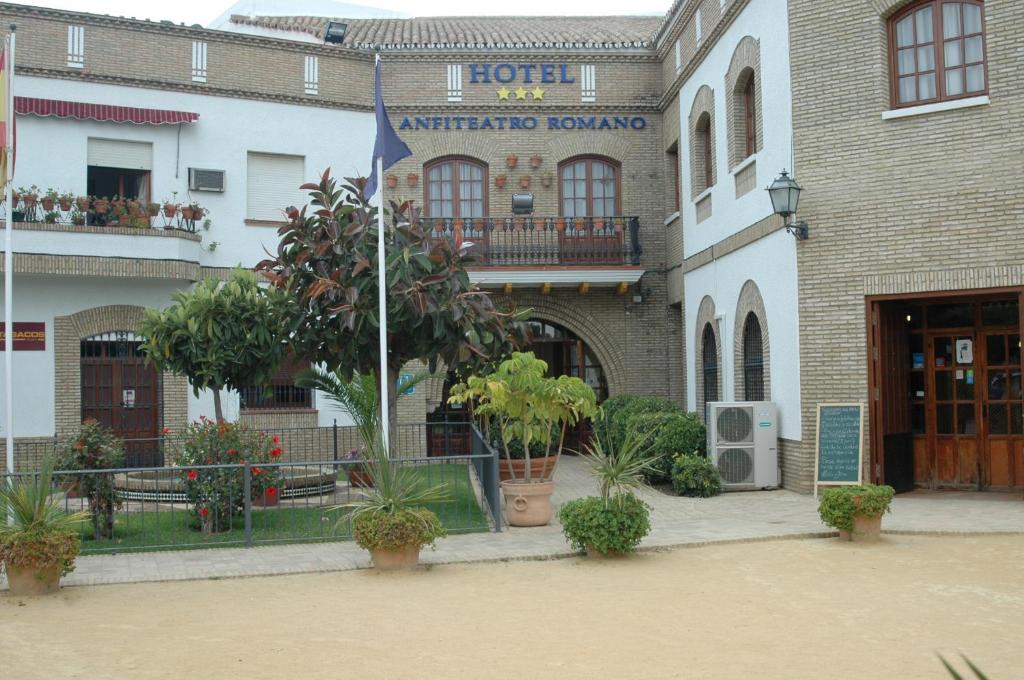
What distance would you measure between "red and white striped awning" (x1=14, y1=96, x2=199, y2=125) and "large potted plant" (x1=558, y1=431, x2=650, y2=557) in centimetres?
1252

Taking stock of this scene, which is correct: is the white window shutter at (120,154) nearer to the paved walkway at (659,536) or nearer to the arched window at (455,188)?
the arched window at (455,188)

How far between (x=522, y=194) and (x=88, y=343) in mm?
8652

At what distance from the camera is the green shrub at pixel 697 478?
15.0 metres

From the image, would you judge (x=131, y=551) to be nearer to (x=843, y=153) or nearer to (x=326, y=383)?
(x=326, y=383)

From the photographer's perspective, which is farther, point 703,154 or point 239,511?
point 703,154

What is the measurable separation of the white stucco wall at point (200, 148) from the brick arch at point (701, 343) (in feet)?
24.3

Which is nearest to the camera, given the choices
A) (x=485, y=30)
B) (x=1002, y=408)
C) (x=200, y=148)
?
(x=1002, y=408)

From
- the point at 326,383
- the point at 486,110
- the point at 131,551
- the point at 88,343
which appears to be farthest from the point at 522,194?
the point at 131,551

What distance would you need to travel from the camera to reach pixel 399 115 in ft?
69.9

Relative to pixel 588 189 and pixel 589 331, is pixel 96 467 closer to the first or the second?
pixel 589 331

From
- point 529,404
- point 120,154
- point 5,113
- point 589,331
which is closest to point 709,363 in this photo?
point 589,331

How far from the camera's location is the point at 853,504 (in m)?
10.6

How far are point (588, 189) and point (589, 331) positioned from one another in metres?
2.93

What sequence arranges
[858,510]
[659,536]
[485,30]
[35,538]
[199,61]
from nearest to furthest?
[35,538] → [858,510] → [659,536] → [199,61] → [485,30]
